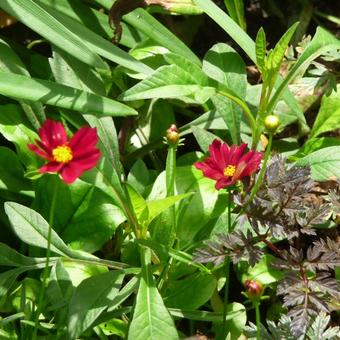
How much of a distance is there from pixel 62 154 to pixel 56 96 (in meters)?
0.27

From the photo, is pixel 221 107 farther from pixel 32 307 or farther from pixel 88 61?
pixel 32 307

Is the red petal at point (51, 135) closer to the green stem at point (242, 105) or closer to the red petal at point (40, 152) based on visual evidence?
the red petal at point (40, 152)

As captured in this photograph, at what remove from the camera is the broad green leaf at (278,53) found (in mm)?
1550

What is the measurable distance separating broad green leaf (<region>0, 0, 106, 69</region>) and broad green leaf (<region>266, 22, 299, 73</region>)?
341 millimetres

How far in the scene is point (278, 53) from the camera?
5.12ft

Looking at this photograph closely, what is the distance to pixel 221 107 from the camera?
1700 mm

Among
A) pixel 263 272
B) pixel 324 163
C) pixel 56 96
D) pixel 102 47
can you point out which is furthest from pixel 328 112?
pixel 56 96

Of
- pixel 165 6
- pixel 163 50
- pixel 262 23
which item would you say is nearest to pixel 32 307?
pixel 163 50

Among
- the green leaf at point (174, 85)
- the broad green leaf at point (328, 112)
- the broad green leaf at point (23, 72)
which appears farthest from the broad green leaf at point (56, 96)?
the broad green leaf at point (328, 112)

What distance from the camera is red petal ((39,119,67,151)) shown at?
4.25 ft

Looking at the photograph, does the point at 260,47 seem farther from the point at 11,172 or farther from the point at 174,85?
the point at 11,172

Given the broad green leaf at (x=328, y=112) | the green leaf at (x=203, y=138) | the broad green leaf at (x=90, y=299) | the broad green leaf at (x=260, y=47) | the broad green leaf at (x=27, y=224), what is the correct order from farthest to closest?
the broad green leaf at (x=328, y=112), the green leaf at (x=203, y=138), the broad green leaf at (x=260, y=47), the broad green leaf at (x=27, y=224), the broad green leaf at (x=90, y=299)

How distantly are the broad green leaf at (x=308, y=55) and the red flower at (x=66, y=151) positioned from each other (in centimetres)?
46

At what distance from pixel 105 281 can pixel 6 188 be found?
13.3 inches
